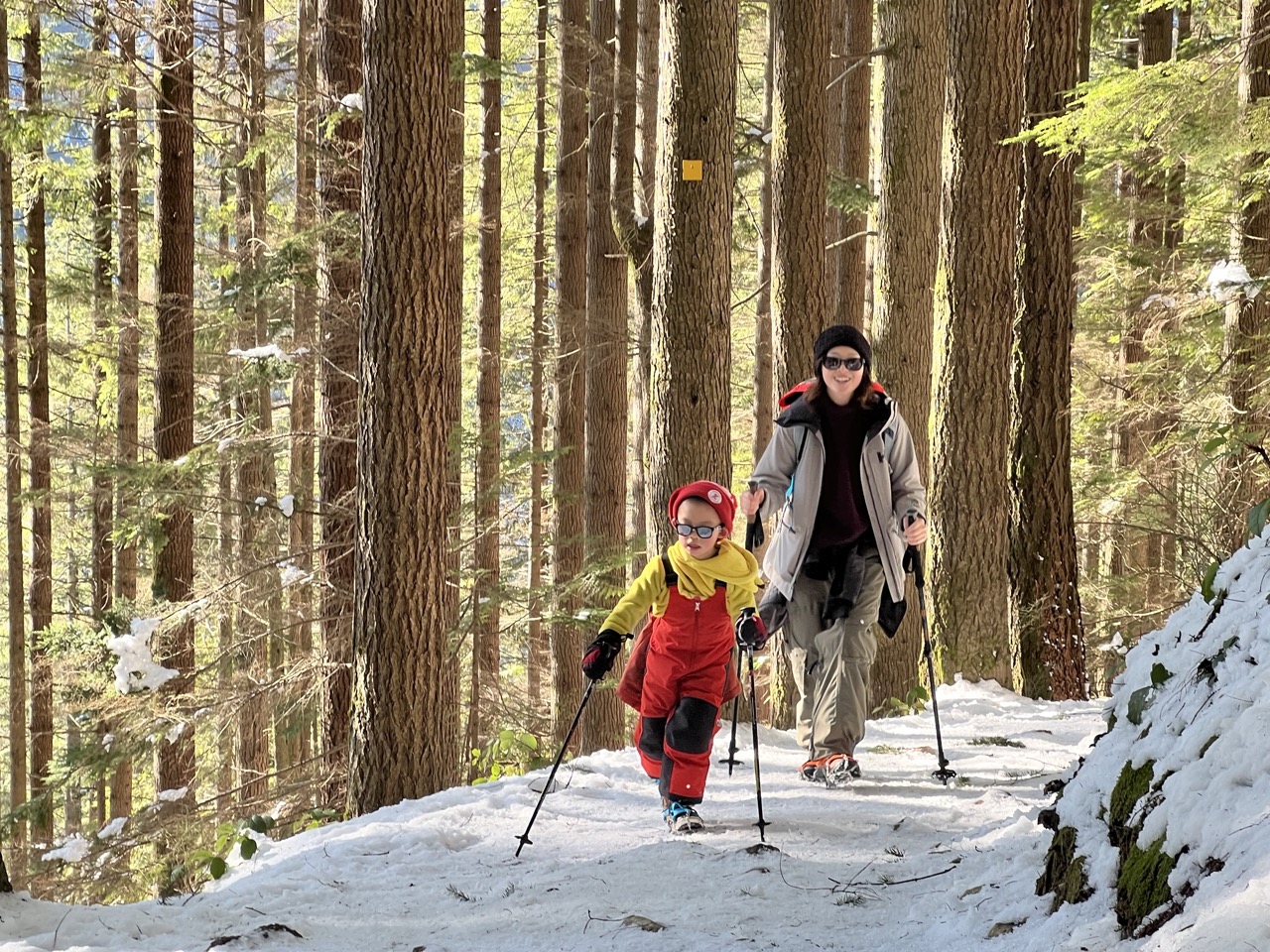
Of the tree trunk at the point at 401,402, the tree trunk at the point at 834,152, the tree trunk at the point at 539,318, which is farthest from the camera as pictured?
the tree trunk at the point at 539,318

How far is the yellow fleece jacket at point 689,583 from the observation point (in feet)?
17.8

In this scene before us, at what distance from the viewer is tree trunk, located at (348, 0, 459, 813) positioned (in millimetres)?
6699

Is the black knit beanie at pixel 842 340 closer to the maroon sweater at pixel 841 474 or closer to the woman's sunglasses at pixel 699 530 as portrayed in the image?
the maroon sweater at pixel 841 474

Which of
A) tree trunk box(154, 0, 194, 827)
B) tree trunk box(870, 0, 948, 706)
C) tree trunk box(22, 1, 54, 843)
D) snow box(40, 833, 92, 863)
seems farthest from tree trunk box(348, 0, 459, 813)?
tree trunk box(22, 1, 54, 843)

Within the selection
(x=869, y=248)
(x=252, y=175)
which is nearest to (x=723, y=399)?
(x=252, y=175)

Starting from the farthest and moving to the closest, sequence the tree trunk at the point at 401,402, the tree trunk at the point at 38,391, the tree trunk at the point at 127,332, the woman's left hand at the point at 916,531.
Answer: the tree trunk at the point at 38,391 → the tree trunk at the point at 127,332 → the tree trunk at the point at 401,402 → the woman's left hand at the point at 916,531

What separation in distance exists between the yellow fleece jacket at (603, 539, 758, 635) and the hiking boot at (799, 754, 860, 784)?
100 centimetres

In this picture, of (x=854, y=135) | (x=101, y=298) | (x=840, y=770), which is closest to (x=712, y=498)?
(x=840, y=770)

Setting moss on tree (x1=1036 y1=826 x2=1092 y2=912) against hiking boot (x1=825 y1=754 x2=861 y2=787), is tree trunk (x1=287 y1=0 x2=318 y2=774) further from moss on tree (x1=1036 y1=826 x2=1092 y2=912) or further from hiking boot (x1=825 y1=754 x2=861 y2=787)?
moss on tree (x1=1036 y1=826 x2=1092 y2=912)

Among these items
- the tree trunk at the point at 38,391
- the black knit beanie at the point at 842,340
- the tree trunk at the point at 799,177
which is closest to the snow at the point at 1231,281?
the black knit beanie at the point at 842,340

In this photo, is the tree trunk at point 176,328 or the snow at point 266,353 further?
the tree trunk at point 176,328

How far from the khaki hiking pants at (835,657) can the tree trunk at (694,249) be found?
2.31m

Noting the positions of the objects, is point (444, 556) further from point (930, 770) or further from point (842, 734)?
point (930, 770)

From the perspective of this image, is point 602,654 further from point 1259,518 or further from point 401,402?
point 1259,518
